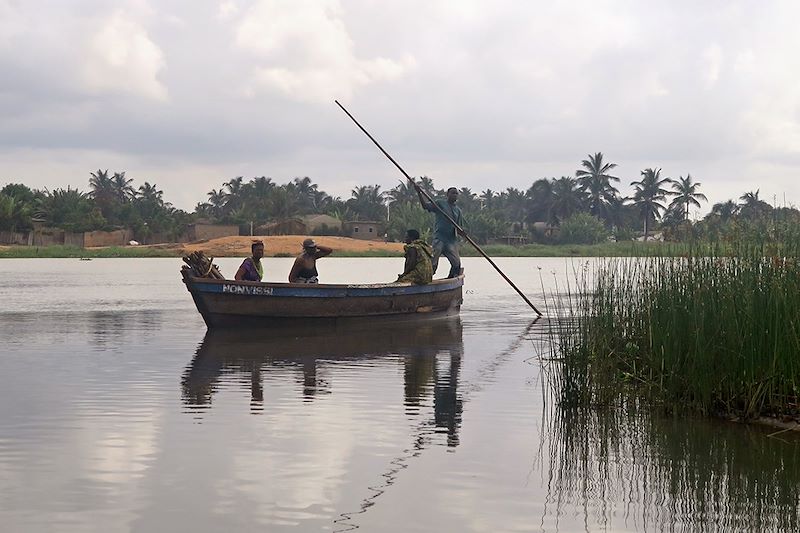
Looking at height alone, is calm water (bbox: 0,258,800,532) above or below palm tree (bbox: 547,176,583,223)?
below

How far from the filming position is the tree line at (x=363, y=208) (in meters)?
69.4

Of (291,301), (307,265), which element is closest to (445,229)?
(307,265)

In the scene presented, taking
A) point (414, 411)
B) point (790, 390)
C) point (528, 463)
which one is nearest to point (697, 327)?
point (790, 390)

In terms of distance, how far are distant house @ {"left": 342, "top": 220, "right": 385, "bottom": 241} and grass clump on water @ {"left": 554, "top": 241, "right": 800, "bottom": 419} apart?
63864 millimetres

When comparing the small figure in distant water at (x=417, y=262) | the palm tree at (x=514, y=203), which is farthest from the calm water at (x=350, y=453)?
the palm tree at (x=514, y=203)

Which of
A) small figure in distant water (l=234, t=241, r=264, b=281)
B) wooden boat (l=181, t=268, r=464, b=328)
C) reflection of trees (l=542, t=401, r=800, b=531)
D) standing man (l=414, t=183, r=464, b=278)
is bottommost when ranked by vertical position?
reflection of trees (l=542, t=401, r=800, b=531)

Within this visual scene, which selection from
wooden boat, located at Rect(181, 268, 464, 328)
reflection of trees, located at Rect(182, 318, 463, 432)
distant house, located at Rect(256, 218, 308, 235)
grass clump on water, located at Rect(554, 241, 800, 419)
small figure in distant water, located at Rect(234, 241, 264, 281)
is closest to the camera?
grass clump on water, located at Rect(554, 241, 800, 419)

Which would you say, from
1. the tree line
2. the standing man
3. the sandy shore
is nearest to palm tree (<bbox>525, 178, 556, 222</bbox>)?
the tree line

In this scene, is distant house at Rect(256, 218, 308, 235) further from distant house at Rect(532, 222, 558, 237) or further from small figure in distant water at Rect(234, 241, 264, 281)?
small figure in distant water at Rect(234, 241, 264, 281)

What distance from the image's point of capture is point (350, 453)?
738cm

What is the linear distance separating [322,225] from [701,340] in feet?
217

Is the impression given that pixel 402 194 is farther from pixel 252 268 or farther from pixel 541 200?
pixel 252 268

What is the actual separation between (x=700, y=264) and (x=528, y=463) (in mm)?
3064

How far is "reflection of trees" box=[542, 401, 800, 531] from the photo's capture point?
5.90 m
